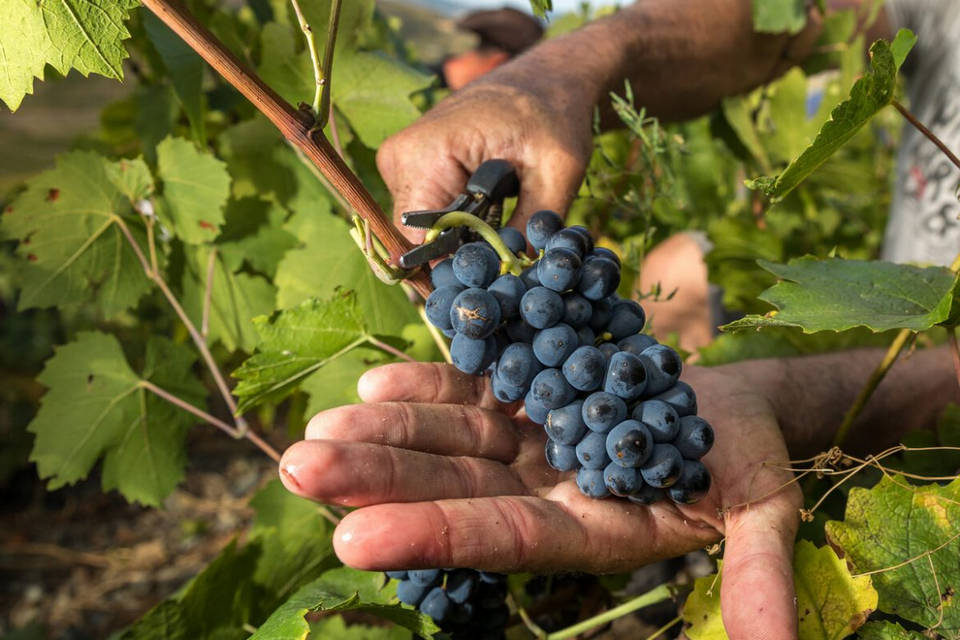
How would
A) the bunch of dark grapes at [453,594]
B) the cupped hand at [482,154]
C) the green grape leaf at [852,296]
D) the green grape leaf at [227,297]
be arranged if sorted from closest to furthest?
→ the green grape leaf at [852,296], the bunch of dark grapes at [453,594], the cupped hand at [482,154], the green grape leaf at [227,297]

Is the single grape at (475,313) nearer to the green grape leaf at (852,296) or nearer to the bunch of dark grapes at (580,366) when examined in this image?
the bunch of dark grapes at (580,366)

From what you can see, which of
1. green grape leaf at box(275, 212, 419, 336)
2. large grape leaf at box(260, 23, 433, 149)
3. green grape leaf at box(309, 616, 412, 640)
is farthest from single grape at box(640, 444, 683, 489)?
large grape leaf at box(260, 23, 433, 149)

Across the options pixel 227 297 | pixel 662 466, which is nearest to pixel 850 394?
pixel 662 466

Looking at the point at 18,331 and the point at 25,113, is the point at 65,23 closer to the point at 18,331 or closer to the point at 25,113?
the point at 18,331

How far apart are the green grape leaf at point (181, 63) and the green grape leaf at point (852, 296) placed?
1.14m

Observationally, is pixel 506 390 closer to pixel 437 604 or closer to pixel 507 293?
pixel 507 293

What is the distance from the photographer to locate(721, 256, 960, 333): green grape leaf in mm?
891

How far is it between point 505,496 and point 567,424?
12 cm

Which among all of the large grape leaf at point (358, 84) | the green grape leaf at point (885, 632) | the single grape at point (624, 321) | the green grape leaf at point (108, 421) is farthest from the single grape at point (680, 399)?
the green grape leaf at point (108, 421)

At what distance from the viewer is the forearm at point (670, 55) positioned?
5.50 feet

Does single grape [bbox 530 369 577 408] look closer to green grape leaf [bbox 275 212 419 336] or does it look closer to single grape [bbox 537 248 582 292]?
single grape [bbox 537 248 582 292]

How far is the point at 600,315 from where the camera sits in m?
1.01

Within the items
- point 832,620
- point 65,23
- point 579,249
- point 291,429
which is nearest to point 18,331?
point 291,429

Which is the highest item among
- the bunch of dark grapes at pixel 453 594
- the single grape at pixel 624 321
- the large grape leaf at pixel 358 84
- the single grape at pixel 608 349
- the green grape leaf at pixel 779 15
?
the large grape leaf at pixel 358 84
